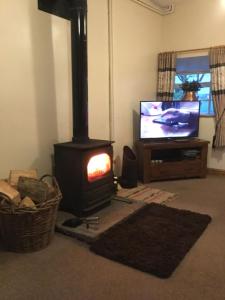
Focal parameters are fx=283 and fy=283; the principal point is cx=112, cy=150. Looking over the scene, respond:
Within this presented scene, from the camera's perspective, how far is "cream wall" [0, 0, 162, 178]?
104 inches

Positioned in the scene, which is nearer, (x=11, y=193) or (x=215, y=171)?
(x=11, y=193)

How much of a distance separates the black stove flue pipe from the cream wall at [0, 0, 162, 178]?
0.41ft

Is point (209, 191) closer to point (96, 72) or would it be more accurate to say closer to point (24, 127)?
point (96, 72)

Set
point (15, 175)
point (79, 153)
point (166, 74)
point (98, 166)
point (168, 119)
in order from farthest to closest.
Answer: point (166, 74) < point (168, 119) < point (98, 166) < point (79, 153) < point (15, 175)

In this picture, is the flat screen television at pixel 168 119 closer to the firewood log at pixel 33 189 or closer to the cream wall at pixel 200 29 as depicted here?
the cream wall at pixel 200 29

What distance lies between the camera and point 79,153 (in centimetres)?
268

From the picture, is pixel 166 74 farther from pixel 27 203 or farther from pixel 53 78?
pixel 27 203

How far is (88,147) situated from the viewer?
2.70 metres

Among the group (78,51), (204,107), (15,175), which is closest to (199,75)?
(204,107)

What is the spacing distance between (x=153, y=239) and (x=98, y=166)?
0.94 m

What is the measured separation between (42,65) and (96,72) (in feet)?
2.97

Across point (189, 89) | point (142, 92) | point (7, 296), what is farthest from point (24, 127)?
point (189, 89)

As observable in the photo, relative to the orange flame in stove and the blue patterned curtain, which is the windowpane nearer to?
the blue patterned curtain

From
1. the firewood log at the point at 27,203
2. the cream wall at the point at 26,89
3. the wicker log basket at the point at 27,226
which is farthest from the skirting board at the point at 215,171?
the firewood log at the point at 27,203
